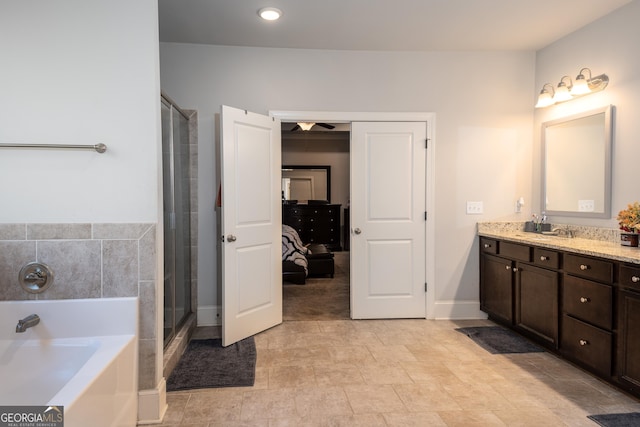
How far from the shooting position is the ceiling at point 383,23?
2.84m

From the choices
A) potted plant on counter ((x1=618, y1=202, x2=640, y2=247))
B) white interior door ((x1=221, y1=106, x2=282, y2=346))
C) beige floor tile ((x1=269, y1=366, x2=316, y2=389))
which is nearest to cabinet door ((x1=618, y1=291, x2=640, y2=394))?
potted plant on counter ((x1=618, y1=202, x2=640, y2=247))

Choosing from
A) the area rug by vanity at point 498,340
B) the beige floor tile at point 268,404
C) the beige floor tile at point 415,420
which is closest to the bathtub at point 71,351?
the beige floor tile at point 268,404

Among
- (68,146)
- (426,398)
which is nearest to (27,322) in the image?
(68,146)

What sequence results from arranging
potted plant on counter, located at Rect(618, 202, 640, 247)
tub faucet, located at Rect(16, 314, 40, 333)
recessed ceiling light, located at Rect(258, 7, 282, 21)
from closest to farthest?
1. tub faucet, located at Rect(16, 314, 40, 333)
2. potted plant on counter, located at Rect(618, 202, 640, 247)
3. recessed ceiling light, located at Rect(258, 7, 282, 21)

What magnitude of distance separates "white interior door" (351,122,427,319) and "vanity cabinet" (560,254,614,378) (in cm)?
136

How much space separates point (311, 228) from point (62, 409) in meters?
7.06

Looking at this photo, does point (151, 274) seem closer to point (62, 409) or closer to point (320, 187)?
point (62, 409)

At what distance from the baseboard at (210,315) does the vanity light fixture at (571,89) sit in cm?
362

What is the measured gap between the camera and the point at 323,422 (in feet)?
6.68

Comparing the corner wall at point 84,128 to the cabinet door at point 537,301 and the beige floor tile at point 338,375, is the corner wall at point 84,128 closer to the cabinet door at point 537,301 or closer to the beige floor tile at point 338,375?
the beige floor tile at point 338,375

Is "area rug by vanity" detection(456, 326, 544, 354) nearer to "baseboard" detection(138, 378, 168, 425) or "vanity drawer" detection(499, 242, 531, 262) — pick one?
"vanity drawer" detection(499, 242, 531, 262)

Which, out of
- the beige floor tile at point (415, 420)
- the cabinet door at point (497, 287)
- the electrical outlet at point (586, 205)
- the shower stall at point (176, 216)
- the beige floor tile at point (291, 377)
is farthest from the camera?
the cabinet door at point (497, 287)

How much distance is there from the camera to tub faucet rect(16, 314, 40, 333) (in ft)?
6.27

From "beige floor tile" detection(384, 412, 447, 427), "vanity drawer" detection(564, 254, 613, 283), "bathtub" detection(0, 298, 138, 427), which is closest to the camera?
"bathtub" detection(0, 298, 138, 427)
